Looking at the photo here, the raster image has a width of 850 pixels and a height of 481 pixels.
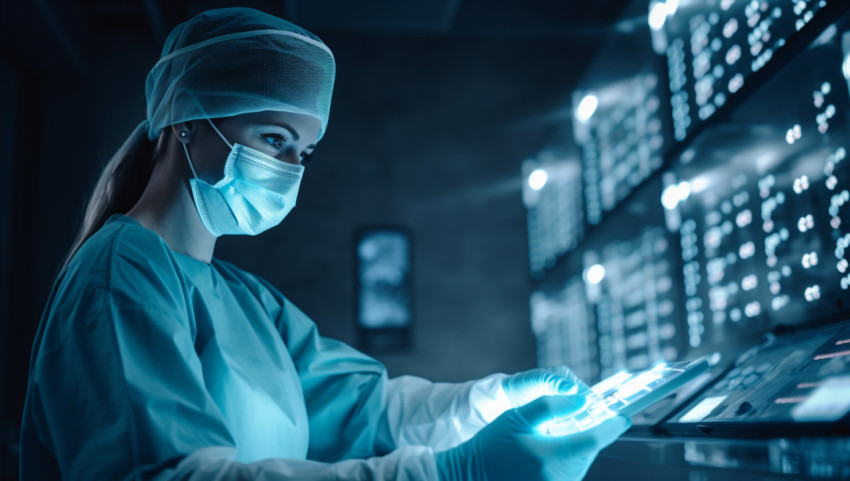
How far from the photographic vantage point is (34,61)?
10.6 feet

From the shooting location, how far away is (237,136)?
46.9 inches

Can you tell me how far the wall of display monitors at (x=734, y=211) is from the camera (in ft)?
3.58

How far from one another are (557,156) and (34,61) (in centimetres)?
262

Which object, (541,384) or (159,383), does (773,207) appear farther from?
(159,383)

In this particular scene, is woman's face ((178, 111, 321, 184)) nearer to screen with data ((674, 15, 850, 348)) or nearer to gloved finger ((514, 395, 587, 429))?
gloved finger ((514, 395, 587, 429))

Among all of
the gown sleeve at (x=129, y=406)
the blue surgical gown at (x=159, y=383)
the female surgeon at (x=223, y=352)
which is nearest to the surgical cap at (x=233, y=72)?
the female surgeon at (x=223, y=352)

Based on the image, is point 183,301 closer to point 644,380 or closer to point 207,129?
point 207,129

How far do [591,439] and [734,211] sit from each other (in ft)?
2.88

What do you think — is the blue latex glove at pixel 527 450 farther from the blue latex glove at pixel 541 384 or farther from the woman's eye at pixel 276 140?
the woman's eye at pixel 276 140

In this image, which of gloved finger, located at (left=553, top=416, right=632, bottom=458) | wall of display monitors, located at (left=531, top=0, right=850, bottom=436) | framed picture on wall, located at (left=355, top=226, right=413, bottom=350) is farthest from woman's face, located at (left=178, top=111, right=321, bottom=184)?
framed picture on wall, located at (left=355, top=226, right=413, bottom=350)

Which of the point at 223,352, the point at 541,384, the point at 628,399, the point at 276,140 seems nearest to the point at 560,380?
the point at 541,384

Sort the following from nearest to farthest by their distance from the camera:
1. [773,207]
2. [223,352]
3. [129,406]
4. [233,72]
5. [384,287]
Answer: [129,406] → [223,352] → [233,72] → [773,207] → [384,287]

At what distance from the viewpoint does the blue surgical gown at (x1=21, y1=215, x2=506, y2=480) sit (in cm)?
77

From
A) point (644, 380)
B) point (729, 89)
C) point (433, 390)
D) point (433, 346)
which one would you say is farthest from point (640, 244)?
point (433, 346)
